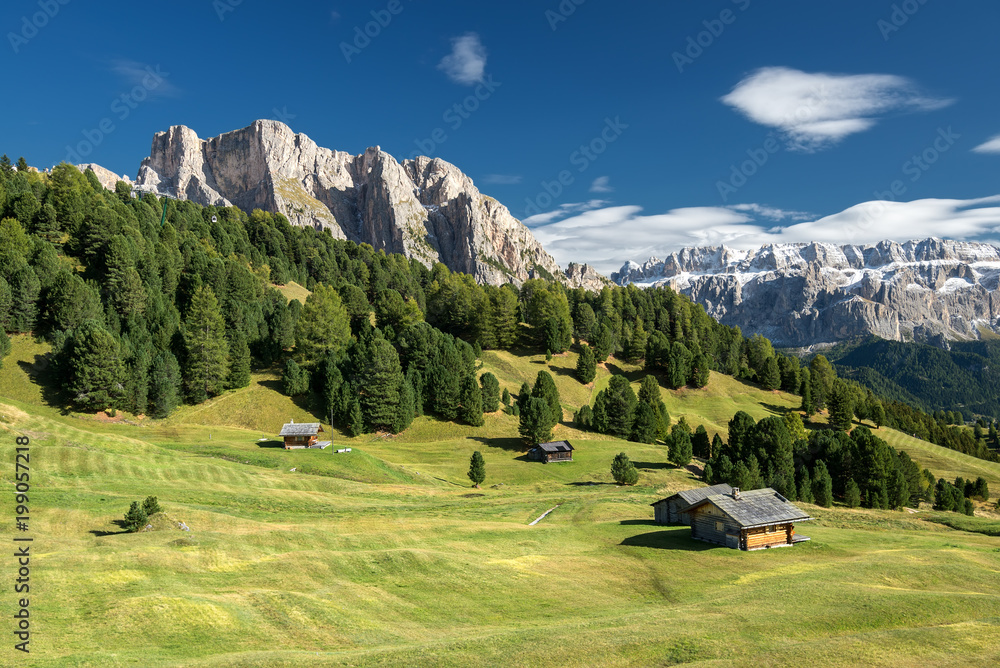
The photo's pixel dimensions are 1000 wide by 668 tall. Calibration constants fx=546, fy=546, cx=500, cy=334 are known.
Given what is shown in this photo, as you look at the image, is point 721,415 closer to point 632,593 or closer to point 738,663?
point 632,593

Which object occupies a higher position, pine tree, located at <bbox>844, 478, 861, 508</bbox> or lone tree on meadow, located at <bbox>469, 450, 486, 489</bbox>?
lone tree on meadow, located at <bbox>469, 450, 486, 489</bbox>

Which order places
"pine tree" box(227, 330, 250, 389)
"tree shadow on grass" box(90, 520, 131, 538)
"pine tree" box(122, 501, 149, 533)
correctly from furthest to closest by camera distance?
"pine tree" box(227, 330, 250, 389)
"pine tree" box(122, 501, 149, 533)
"tree shadow on grass" box(90, 520, 131, 538)

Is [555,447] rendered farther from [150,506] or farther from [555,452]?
[150,506]

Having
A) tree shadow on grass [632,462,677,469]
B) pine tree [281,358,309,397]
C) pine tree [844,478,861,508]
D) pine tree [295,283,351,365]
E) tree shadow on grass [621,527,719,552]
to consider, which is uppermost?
pine tree [295,283,351,365]

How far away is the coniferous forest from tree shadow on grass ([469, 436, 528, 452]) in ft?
6.65

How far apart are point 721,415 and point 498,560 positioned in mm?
97578

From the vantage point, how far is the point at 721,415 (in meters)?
121

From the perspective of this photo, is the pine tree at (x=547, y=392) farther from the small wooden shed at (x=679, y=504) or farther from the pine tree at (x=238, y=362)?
the pine tree at (x=238, y=362)

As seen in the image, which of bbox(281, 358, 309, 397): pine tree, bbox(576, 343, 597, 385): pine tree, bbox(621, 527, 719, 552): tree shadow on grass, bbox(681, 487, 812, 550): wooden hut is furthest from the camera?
bbox(576, 343, 597, 385): pine tree

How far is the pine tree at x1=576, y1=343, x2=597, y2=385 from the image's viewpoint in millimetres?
124562

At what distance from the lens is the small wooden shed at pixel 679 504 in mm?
50009

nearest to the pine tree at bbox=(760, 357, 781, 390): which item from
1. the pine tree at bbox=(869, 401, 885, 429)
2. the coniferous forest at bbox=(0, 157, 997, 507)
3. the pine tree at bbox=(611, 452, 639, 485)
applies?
the coniferous forest at bbox=(0, 157, 997, 507)

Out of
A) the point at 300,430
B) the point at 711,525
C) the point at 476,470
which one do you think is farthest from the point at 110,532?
the point at 711,525

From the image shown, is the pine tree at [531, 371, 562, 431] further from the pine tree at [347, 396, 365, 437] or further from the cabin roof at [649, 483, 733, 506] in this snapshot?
the cabin roof at [649, 483, 733, 506]
